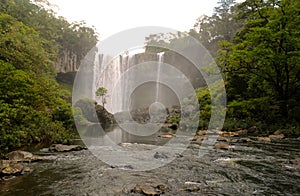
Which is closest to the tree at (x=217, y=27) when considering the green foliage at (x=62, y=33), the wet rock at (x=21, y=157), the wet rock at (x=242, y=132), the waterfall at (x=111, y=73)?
the waterfall at (x=111, y=73)

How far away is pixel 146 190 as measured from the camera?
4723mm

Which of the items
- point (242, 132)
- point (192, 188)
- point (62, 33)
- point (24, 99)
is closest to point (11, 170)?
point (192, 188)

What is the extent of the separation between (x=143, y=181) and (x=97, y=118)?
26223 millimetres

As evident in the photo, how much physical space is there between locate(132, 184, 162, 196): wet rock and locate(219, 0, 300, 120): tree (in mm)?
12053

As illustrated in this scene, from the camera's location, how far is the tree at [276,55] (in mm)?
13930

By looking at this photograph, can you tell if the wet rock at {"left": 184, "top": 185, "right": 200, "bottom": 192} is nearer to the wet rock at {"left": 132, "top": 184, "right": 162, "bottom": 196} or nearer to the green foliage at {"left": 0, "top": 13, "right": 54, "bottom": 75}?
the wet rock at {"left": 132, "top": 184, "right": 162, "bottom": 196}

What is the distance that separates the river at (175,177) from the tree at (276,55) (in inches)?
315

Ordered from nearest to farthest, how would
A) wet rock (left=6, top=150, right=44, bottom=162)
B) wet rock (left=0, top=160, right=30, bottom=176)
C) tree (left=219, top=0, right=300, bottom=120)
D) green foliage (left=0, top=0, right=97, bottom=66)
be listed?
wet rock (left=0, top=160, right=30, bottom=176), wet rock (left=6, top=150, right=44, bottom=162), tree (left=219, top=0, right=300, bottom=120), green foliage (left=0, top=0, right=97, bottom=66)

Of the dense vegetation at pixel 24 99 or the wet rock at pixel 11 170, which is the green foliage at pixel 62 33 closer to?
the dense vegetation at pixel 24 99

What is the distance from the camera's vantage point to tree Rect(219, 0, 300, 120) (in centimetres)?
1393

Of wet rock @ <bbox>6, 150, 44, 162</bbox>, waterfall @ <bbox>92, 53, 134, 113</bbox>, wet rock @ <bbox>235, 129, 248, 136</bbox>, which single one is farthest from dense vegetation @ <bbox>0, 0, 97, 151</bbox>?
waterfall @ <bbox>92, 53, 134, 113</bbox>

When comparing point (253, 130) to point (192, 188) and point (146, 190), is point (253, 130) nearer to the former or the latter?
point (192, 188)

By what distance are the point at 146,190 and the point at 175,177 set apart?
1.33 m

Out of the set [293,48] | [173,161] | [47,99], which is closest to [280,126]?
[293,48]
